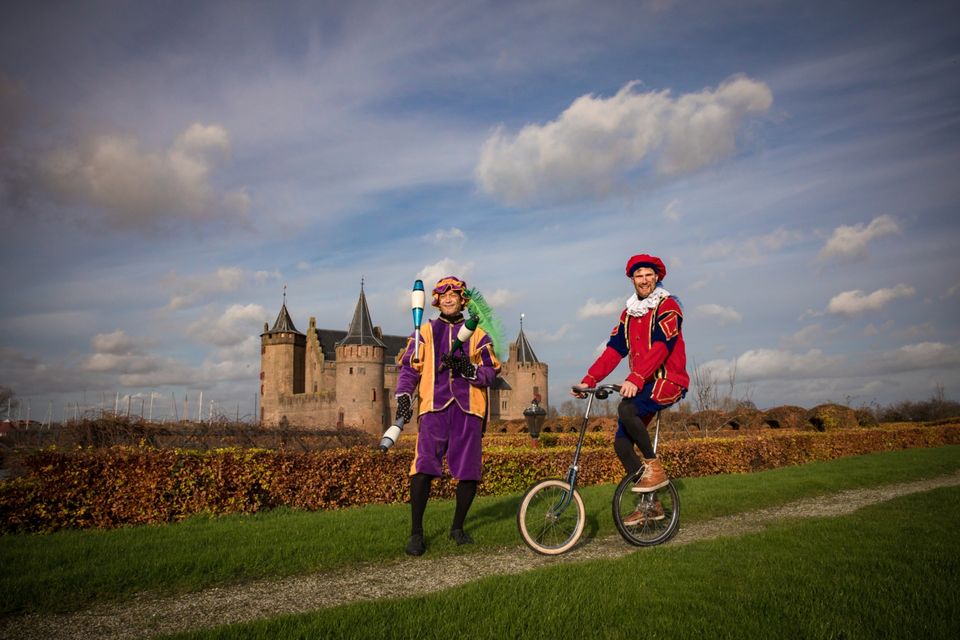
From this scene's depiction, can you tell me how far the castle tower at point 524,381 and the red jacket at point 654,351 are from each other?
57.5 metres

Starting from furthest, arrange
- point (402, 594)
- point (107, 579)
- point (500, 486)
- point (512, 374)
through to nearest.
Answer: point (512, 374) → point (500, 486) → point (107, 579) → point (402, 594)

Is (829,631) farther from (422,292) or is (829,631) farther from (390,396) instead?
(390,396)

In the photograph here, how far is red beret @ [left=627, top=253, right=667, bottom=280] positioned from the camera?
18.7 feet

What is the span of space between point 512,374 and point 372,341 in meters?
17.5

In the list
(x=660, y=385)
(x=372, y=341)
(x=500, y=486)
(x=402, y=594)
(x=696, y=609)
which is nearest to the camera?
(x=696, y=609)

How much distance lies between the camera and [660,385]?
211 inches

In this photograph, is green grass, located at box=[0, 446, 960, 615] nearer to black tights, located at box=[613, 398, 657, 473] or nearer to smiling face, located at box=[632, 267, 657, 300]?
black tights, located at box=[613, 398, 657, 473]

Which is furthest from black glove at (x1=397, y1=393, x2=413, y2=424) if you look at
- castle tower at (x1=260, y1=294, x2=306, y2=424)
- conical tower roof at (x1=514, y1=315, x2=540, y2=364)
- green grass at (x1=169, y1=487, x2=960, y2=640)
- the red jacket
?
conical tower roof at (x1=514, y1=315, x2=540, y2=364)

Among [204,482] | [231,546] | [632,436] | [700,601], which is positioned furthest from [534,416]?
[700,601]

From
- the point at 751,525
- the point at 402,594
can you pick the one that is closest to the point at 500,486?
the point at 751,525

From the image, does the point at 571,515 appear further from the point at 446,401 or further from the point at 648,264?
the point at 648,264

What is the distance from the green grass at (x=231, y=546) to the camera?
4.15 m

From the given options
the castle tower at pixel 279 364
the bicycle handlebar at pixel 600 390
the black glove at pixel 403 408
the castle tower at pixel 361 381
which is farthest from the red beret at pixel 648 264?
the castle tower at pixel 279 364

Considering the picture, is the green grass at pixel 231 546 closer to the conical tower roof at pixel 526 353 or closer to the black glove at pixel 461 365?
the black glove at pixel 461 365
